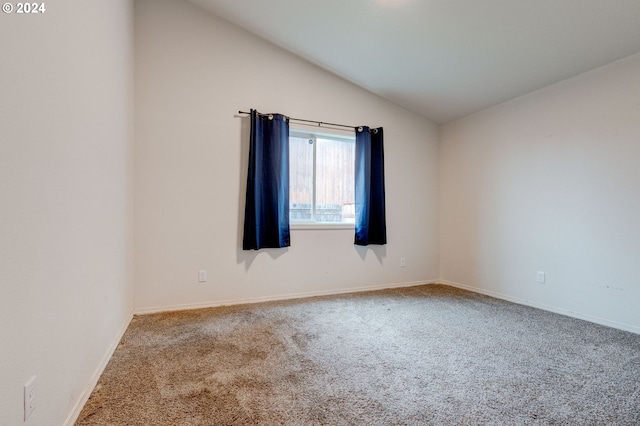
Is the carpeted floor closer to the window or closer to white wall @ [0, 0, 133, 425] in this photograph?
white wall @ [0, 0, 133, 425]

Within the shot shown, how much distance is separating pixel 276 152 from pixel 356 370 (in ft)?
7.35

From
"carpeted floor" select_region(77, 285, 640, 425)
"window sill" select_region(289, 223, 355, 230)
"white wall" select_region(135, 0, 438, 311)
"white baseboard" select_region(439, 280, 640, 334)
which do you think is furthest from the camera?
"window sill" select_region(289, 223, 355, 230)

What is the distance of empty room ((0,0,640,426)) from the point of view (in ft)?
4.14

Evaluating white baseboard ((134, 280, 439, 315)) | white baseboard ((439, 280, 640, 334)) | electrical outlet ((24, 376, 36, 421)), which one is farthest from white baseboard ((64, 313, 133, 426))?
white baseboard ((439, 280, 640, 334))

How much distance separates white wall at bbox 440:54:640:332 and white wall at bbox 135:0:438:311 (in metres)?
1.48

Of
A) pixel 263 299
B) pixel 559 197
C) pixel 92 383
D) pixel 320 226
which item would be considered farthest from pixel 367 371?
pixel 559 197

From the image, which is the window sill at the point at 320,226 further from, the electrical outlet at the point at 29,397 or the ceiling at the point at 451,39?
the electrical outlet at the point at 29,397

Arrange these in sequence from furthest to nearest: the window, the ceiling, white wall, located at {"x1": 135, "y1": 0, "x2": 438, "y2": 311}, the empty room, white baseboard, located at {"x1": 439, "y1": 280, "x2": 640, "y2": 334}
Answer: the window, white wall, located at {"x1": 135, "y1": 0, "x2": 438, "y2": 311}, white baseboard, located at {"x1": 439, "y1": 280, "x2": 640, "y2": 334}, the ceiling, the empty room

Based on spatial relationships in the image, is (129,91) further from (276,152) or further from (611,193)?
(611,193)

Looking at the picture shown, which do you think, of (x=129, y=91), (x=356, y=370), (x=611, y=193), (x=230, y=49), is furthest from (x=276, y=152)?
(x=611, y=193)

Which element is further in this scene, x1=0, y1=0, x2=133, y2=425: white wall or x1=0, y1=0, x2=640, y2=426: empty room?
x1=0, y1=0, x2=640, y2=426: empty room

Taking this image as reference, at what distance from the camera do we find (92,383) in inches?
61.5

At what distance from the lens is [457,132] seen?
4.01 m

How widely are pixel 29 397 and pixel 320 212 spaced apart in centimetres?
289
